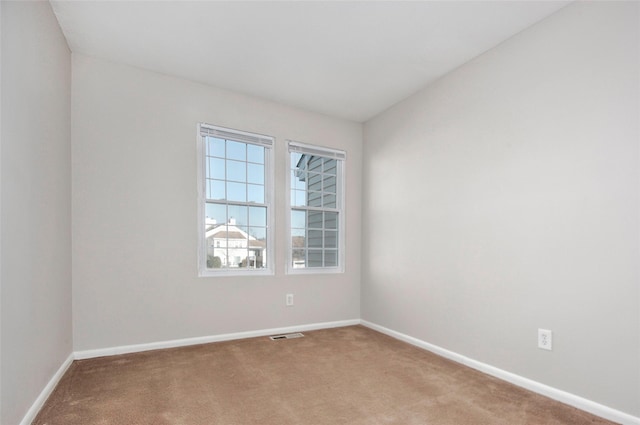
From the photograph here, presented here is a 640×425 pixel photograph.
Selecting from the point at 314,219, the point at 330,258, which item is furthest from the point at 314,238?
the point at 330,258

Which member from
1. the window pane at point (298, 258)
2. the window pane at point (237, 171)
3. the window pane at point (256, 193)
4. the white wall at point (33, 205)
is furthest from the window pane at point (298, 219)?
the white wall at point (33, 205)

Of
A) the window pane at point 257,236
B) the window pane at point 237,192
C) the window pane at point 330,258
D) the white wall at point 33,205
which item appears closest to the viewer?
the white wall at point 33,205

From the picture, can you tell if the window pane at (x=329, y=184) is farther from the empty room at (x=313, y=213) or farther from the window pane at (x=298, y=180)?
the window pane at (x=298, y=180)

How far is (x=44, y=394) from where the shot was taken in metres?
2.04

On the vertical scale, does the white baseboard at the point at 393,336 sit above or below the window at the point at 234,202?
below

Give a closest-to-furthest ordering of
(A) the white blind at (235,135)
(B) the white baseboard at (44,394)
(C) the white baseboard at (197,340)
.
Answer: (B) the white baseboard at (44,394) < (C) the white baseboard at (197,340) < (A) the white blind at (235,135)

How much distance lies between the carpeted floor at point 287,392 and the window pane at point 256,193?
1510 mm

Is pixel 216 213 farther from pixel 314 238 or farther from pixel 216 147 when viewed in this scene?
pixel 314 238

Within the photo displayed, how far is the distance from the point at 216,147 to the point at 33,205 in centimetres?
174

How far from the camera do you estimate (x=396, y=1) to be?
218cm

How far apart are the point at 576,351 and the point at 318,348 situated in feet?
6.47

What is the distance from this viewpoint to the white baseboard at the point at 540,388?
6.14ft

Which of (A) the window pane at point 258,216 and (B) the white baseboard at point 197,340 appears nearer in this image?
(B) the white baseboard at point 197,340

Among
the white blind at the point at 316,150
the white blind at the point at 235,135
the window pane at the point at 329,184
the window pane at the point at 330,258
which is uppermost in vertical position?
the white blind at the point at 235,135
